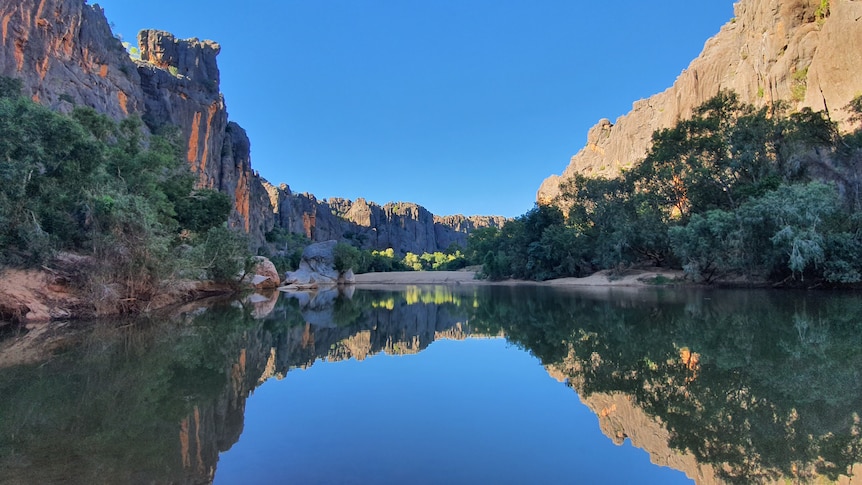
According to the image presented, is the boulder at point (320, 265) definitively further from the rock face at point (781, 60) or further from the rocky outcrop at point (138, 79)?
the rock face at point (781, 60)

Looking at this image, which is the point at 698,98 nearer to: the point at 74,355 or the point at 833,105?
the point at 833,105

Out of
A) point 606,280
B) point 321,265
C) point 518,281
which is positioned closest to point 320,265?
point 321,265

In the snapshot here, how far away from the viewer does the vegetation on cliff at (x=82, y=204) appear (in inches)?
466

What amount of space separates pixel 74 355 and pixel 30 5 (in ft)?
103

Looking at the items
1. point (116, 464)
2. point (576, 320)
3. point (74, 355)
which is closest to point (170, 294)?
point (74, 355)

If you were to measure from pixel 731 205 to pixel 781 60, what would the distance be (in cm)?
1717

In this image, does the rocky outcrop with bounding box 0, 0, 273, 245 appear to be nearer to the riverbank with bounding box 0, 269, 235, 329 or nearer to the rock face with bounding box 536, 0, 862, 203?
the riverbank with bounding box 0, 269, 235, 329

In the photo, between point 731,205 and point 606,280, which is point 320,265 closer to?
point 606,280

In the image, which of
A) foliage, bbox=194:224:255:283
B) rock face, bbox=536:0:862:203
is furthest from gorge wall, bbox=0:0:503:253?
rock face, bbox=536:0:862:203

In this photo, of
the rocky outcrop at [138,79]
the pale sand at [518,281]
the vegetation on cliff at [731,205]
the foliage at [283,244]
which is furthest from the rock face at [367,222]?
the vegetation on cliff at [731,205]

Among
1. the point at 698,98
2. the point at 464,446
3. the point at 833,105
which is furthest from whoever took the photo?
the point at 698,98

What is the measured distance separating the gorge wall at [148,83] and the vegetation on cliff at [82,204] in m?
7.39

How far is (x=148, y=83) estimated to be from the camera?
4422 centimetres

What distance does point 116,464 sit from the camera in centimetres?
332
